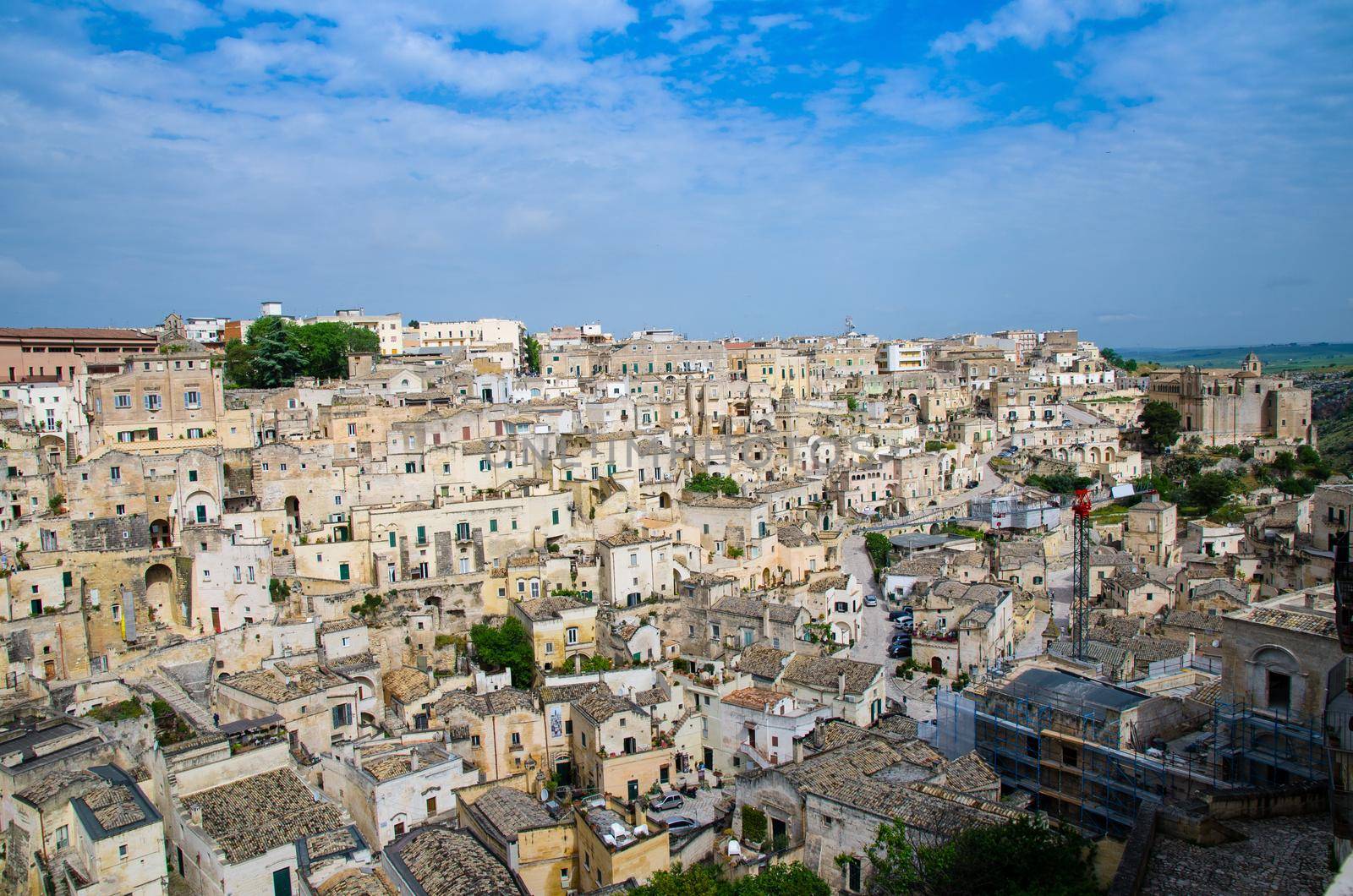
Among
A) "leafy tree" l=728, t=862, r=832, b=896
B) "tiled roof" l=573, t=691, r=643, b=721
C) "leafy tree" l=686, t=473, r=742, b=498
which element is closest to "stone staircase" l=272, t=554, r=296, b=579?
"tiled roof" l=573, t=691, r=643, b=721

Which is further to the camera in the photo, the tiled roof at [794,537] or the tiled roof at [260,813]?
the tiled roof at [794,537]

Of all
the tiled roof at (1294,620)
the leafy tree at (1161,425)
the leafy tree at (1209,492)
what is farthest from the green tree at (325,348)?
the leafy tree at (1161,425)

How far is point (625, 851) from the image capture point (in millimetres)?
17281

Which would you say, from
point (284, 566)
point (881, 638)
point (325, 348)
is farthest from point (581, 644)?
point (325, 348)

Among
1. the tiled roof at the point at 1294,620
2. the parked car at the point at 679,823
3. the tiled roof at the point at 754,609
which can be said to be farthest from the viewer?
the tiled roof at the point at 754,609

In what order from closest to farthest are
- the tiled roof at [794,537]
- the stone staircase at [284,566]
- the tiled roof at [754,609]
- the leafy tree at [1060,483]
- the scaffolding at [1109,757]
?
the scaffolding at [1109,757] → the stone staircase at [284,566] → the tiled roof at [754,609] → the tiled roof at [794,537] → the leafy tree at [1060,483]

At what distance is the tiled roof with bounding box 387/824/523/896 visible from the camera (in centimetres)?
1656

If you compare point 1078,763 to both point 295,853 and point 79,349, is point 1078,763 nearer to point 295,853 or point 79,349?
point 295,853

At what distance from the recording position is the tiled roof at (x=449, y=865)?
16562 millimetres

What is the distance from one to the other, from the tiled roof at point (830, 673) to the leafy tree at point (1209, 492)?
3179 cm

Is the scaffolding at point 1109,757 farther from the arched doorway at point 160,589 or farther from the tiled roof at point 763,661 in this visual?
the arched doorway at point 160,589

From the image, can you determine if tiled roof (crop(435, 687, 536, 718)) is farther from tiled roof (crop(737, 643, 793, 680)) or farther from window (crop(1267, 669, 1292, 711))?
window (crop(1267, 669, 1292, 711))

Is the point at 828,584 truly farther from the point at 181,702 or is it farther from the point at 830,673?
the point at 181,702

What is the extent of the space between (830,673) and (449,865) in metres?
11.4
